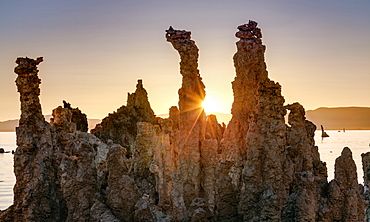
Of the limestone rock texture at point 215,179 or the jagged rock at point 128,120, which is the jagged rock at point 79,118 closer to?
the jagged rock at point 128,120

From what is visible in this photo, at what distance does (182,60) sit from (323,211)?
59.2 ft

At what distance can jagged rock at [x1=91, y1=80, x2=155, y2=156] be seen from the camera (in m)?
69.1

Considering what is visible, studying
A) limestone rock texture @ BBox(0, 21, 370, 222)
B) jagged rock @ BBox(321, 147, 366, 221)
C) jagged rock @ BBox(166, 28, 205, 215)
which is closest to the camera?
limestone rock texture @ BBox(0, 21, 370, 222)

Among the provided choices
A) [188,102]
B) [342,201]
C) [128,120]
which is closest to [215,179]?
[342,201]

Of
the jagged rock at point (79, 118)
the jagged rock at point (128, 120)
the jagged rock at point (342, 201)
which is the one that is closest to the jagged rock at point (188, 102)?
the jagged rock at point (342, 201)

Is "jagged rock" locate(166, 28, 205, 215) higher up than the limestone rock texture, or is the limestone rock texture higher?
"jagged rock" locate(166, 28, 205, 215)

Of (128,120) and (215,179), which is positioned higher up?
(128,120)

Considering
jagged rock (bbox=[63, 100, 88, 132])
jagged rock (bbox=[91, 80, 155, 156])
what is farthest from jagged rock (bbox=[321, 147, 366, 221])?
jagged rock (bbox=[63, 100, 88, 132])

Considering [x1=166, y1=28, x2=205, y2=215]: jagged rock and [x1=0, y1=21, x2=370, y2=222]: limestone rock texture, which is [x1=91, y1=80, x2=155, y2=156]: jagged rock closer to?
[x1=166, y1=28, x2=205, y2=215]: jagged rock

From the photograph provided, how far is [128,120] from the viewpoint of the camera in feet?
235

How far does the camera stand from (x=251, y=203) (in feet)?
67.8

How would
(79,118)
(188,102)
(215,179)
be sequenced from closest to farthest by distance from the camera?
(215,179) < (188,102) < (79,118)

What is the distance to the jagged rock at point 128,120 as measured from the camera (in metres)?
69.1

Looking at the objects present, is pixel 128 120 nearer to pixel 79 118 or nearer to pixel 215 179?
pixel 79 118
